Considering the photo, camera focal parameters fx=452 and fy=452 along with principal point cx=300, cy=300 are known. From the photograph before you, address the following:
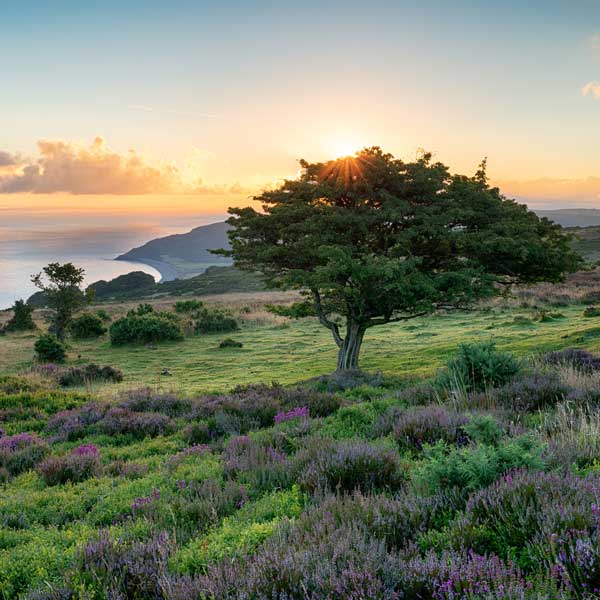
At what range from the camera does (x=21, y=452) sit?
908 centimetres

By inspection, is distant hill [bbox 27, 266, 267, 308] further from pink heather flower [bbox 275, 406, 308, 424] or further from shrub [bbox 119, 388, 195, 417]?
pink heather flower [bbox 275, 406, 308, 424]

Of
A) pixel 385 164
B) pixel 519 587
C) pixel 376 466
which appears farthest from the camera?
pixel 385 164

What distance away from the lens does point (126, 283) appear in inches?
5162

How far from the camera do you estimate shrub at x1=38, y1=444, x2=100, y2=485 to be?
7.62 meters

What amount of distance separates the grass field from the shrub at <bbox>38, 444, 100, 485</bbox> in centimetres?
871

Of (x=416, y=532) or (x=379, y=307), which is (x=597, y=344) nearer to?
(x=379, y=307)

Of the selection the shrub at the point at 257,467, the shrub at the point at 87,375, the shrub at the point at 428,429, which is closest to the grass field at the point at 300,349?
the shrub at the point at 87,375

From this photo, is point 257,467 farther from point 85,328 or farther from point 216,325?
point 85,328

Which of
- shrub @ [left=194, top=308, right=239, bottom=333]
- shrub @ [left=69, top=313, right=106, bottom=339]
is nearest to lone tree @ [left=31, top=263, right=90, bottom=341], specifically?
shrub @ [left=69, top=313, right=106, bottom=339]

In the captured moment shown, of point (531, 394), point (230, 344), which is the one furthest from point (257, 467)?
point (230, 344)

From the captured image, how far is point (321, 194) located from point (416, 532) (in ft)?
51.1

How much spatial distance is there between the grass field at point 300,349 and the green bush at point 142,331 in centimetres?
95

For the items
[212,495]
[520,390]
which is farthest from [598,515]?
[520,390]

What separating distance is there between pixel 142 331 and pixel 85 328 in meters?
6.47
